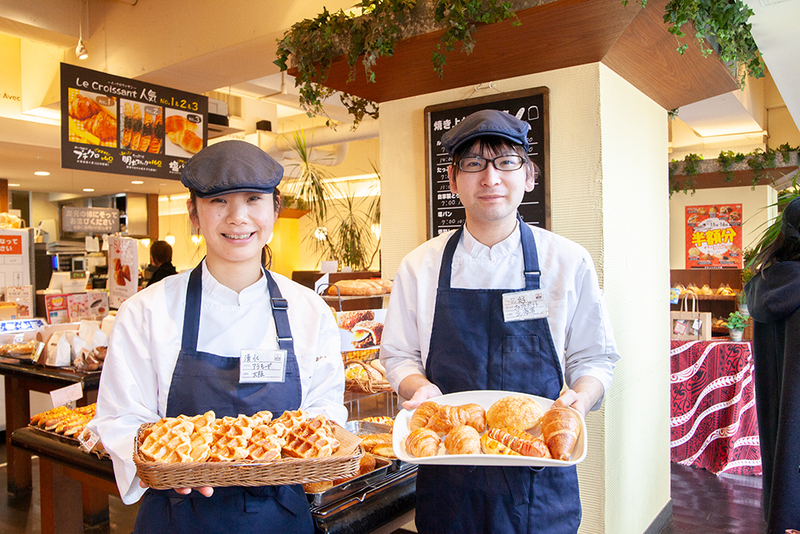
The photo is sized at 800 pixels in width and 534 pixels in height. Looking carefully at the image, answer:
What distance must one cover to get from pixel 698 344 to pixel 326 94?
3329mm

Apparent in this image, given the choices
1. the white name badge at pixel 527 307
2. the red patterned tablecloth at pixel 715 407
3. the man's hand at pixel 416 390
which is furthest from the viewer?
the red patterned tablecloth at pixel 715 407

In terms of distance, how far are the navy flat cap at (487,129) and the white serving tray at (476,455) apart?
26.3 inches

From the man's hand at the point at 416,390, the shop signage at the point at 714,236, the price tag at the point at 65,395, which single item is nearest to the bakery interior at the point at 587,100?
the man's hand at the point at 416,390

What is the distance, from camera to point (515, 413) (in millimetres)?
1374

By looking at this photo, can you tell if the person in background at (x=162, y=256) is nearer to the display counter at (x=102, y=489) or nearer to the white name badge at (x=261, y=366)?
the display counter at (x=102, y=489)

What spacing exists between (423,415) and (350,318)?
44.3 inches

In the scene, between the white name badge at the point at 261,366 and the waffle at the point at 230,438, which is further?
the white name badge at the point at 261,366

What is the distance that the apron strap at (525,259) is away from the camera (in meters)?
1.62

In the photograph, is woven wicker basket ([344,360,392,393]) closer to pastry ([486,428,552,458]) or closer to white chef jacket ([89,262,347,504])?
white chef jacket ([89,262,347,504])

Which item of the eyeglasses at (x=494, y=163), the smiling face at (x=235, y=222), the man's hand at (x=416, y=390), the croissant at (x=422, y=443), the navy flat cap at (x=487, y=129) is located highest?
the navy flat cap at (x=487, y=129)

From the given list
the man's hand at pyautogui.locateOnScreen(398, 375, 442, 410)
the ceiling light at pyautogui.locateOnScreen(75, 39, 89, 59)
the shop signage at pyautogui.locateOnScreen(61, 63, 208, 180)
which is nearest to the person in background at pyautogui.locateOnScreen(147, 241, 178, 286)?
the shop signage at pyautogui.locateOnScreen(61, 63, 208, 180)

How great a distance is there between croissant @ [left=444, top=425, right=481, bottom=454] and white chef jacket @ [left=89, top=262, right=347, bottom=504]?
0.35 meters

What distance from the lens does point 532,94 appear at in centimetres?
A: 262

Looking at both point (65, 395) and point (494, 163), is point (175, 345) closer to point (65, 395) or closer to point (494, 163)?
point (494, 163)
